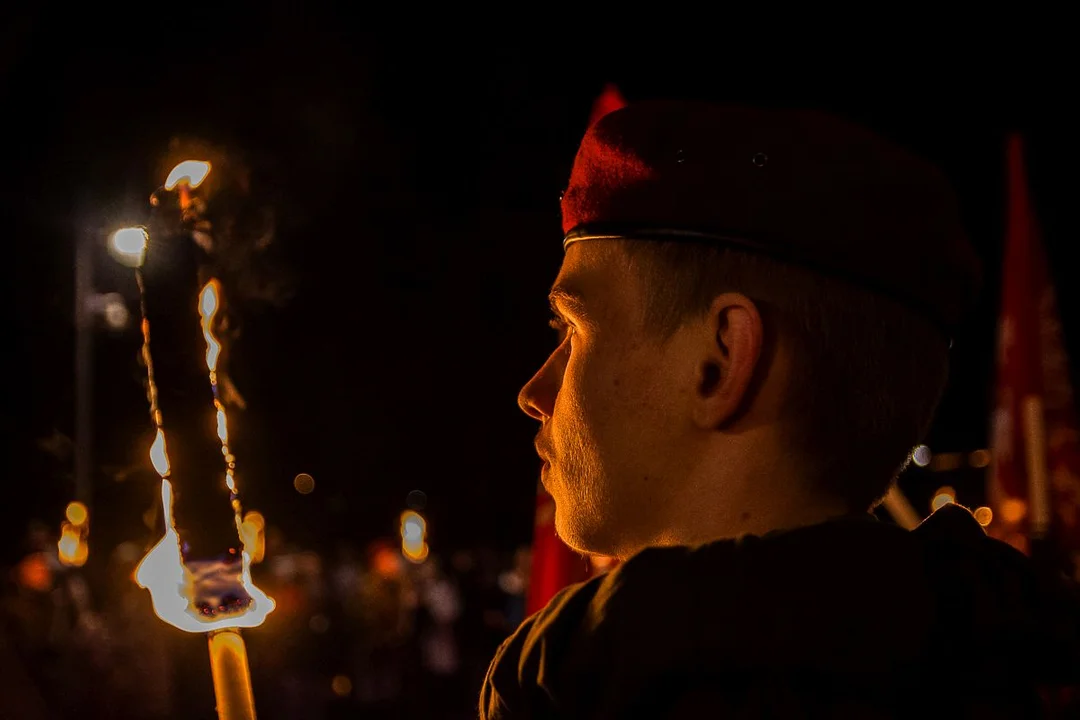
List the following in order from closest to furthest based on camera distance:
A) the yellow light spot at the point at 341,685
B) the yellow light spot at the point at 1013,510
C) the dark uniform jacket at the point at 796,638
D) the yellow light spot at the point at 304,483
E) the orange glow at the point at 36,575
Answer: the dark uniform jacket at the point at 796,638, the yellow light spot at the point at 1013,510, the yellow light spot at the point at 341,685, the orange glow at the point at 36,575, the yellow light spot at the point at 304,483

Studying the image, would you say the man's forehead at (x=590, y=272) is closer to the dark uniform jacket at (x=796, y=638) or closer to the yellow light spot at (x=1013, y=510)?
the dark uniform jacket at (x=796, y=638)

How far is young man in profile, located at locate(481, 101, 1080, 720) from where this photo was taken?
1.37 m

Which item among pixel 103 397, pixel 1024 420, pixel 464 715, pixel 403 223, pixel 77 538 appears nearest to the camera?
pixel 103 397

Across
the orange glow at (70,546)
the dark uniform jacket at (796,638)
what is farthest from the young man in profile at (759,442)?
the orange glow at (70,546)

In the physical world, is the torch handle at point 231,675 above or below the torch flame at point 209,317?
below

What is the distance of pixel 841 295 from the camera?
65.2 inches

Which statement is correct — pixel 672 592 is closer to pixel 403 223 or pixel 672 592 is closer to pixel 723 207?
pixel 723 207

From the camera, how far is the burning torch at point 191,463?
73.3 inches

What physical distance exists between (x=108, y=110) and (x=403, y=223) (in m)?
21.0

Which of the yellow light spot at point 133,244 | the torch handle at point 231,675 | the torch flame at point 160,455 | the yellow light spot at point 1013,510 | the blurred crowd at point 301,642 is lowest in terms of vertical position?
the blurred crowd at point 301,642

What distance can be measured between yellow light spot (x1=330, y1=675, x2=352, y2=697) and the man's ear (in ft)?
46.4

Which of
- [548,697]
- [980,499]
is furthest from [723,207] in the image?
[980,499]

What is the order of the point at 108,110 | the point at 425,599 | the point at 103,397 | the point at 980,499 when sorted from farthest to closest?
the point at 980,499
the point at 425,599
the point at 103,397
the point at 108,110

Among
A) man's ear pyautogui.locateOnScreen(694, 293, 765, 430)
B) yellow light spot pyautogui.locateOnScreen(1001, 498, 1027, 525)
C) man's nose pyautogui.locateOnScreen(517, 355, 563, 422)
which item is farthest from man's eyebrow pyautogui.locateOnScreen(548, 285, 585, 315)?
yellow light spot pyautogui.locateOnScreen(1001, 498, 1027, 525)
